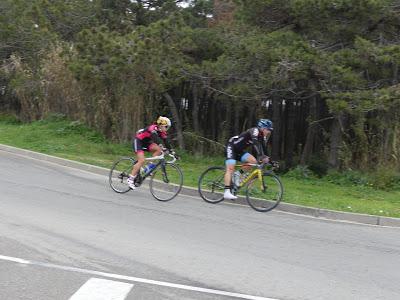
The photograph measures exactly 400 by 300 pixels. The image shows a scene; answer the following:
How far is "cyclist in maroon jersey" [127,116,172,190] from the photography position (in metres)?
11.2

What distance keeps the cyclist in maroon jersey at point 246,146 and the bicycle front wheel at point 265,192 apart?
37 centimetres

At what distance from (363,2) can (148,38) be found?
5826 millimetres

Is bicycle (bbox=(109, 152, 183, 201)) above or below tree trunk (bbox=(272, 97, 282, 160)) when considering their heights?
below

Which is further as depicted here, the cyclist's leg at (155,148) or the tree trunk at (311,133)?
the tree trunk at (311,133)

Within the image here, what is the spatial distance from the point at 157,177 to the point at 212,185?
46.8 inches

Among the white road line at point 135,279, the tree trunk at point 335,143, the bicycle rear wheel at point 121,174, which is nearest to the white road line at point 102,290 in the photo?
the white road line at point 135,279

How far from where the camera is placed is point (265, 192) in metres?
11.2

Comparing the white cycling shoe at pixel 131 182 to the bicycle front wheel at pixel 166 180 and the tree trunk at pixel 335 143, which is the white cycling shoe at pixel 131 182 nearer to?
the bicycle front wheel at pixel 166 180

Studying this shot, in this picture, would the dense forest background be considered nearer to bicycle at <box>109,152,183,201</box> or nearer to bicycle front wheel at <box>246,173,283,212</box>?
bicycle front wheel at <box>246,173,283,212</box>

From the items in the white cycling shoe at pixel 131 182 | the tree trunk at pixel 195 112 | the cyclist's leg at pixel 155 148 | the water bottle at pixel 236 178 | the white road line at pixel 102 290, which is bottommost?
the white road line at pixel 102 290

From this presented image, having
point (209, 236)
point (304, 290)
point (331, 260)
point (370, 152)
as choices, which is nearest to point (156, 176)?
point (209, 236)

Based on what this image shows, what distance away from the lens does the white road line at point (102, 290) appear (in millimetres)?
5238

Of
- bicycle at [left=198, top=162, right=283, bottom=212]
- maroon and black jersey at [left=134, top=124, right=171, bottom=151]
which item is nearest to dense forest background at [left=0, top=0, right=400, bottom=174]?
bicycle at [left=198, top=162, right=283, bottom=212]

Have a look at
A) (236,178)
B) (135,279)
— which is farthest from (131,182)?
(135,279)
